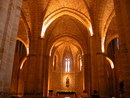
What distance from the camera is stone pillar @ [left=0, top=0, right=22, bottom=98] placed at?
19.4 ft

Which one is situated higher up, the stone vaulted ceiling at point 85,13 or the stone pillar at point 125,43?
the stone vaulted ceiling at point 85,13

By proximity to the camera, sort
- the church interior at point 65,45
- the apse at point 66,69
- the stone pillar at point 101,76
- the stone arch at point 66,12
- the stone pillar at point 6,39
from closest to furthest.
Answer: the stone pillar at point 6,39, the church interior at point 65,45, the stone pillar at point 101,76, the stone arch at point 66,12, the apse at point 66,69

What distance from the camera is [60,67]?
97.5 ft

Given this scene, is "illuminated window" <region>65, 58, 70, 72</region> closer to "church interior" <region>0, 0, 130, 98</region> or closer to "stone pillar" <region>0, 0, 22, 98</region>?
"church interior" <region>0, 0, 130, 98</region>

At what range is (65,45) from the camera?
29.6 meters

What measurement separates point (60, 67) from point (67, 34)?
9117 millimetres

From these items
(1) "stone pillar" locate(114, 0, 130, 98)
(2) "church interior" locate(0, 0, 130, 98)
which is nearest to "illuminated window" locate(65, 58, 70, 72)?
(2) "church interior" locate(0, 0, 130, 98)

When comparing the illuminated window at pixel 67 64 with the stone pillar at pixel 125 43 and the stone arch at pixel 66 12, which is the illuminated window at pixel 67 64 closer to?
the stone arch at pixel 66 12

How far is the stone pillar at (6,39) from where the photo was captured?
19.4 ft

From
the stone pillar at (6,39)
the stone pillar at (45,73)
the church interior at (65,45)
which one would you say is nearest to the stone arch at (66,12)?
the church interior at (65,45)

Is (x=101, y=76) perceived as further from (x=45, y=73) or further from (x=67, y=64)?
(x=67, y=64)

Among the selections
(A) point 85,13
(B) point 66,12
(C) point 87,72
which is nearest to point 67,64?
(C) point 87,72

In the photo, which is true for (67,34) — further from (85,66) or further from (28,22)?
(28,22)

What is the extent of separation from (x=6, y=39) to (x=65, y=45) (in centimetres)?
2363
